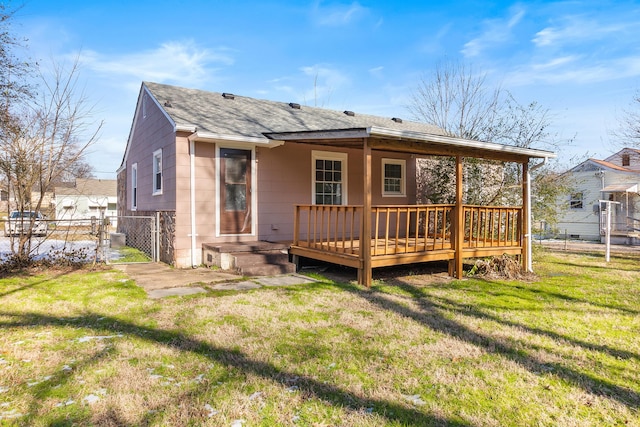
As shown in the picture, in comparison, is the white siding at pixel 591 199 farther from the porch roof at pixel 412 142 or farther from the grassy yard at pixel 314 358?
the grassy yard at pixel 314 358

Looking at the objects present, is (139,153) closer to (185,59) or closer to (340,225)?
(185,59)

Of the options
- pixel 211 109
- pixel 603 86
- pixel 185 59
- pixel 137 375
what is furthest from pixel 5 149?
pixel 603 86

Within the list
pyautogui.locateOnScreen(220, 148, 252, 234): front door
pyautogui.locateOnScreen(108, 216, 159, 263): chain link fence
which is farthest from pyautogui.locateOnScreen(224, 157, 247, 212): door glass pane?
pyautogui.locateOnScreen(108, 216, 159, 263): chain link fence

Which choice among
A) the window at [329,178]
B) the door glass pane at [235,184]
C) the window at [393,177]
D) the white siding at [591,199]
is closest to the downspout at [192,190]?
the door glass pane at [235,184]

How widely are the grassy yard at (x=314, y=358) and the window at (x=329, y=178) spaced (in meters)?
4.25

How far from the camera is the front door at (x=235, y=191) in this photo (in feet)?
27.8

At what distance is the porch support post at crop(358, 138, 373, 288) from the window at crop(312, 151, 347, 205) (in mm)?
3446

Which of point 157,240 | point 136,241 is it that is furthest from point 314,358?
point 136,241

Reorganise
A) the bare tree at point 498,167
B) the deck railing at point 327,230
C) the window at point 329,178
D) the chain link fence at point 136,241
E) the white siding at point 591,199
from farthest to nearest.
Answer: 1. the white siding at point 591,199
2. the bare tree at point 498,167
3. the window at point 329,178
4. the chain link fence at point 136,241
5. the deck railing at point 327,230

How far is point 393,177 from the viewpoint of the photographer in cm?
1105

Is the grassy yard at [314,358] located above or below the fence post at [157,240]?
below

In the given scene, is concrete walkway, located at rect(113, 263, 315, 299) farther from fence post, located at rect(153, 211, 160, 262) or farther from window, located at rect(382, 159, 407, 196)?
window, located at rect(382, 159, 407, 196)

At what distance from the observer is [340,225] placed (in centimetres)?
1046

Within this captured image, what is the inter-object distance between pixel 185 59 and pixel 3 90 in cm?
683
